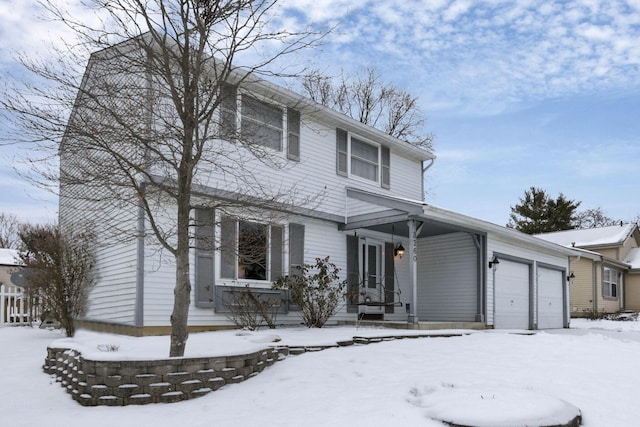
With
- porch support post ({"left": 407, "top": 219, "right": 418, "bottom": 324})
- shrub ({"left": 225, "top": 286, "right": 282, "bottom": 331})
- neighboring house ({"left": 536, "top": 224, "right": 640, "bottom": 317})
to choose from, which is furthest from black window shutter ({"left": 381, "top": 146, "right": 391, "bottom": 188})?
neighboring house ({"left": 536, "top": 224, "right": 640, "bottom": 317})

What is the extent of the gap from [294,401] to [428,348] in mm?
3697

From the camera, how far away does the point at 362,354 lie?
7.90m

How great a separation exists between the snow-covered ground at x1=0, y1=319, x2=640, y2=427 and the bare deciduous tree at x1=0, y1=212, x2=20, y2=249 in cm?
2915

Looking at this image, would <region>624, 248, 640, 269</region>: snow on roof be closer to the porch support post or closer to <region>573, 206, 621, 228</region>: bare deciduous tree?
<region>573, 206, 621, 228</region>: bare deciduous tree

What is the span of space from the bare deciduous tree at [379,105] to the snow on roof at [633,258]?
1185cm

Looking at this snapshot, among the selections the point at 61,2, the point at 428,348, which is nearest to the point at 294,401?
the point at 428,348

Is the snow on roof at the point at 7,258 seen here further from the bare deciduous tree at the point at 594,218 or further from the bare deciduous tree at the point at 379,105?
the bare deciduous tree at the point at 594,218

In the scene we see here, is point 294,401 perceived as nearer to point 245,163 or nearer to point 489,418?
point 489,418

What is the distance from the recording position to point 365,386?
6094 millimetres

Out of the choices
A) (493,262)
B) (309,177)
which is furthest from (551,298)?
(309,177)

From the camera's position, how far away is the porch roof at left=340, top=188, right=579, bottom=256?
1167 centimetres

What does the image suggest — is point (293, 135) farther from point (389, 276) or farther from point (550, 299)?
point (550, 299)

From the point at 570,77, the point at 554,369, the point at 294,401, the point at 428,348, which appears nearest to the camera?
the point at 294,401

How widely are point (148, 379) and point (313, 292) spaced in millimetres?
6058
